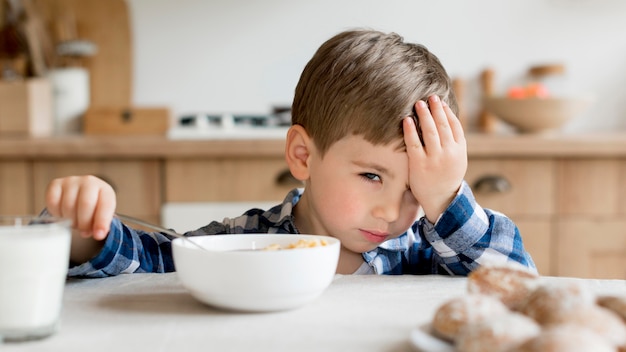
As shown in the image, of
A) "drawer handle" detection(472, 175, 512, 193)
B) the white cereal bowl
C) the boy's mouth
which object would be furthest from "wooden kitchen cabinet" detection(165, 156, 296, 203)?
the white cereal bowl

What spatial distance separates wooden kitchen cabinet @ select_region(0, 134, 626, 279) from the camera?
2.04 m

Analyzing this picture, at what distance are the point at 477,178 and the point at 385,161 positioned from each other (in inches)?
45.9

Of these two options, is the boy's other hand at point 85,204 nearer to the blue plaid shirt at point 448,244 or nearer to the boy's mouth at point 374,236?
the blue plaid shirt at point 448,244

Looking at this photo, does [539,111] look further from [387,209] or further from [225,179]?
[387,209]

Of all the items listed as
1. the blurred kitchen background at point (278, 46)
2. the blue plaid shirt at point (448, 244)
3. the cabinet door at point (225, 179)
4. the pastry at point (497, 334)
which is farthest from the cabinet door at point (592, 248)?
the pastry at point (497, 334)

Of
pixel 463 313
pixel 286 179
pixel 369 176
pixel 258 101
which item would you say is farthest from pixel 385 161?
pixel 258 101

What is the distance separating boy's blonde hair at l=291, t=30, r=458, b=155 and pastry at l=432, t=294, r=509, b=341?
48cm

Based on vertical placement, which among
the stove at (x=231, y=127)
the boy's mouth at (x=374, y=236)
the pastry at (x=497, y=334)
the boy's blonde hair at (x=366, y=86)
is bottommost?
the stove at (x=231, y=127)

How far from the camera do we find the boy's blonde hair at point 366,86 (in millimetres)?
1009

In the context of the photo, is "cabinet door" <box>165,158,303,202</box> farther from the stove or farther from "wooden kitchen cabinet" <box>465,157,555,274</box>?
"wooden kitchen cabinet" <box>465,157,555,274</box>

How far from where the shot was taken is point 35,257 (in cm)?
58

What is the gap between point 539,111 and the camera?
7.30 ft

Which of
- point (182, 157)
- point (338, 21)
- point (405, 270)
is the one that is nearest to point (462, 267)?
point (405, 270)

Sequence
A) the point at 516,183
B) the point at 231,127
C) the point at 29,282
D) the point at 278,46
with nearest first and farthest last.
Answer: the point at 29,282 < the point at 516,183 < the point at 231,127 < the point at 278,46
